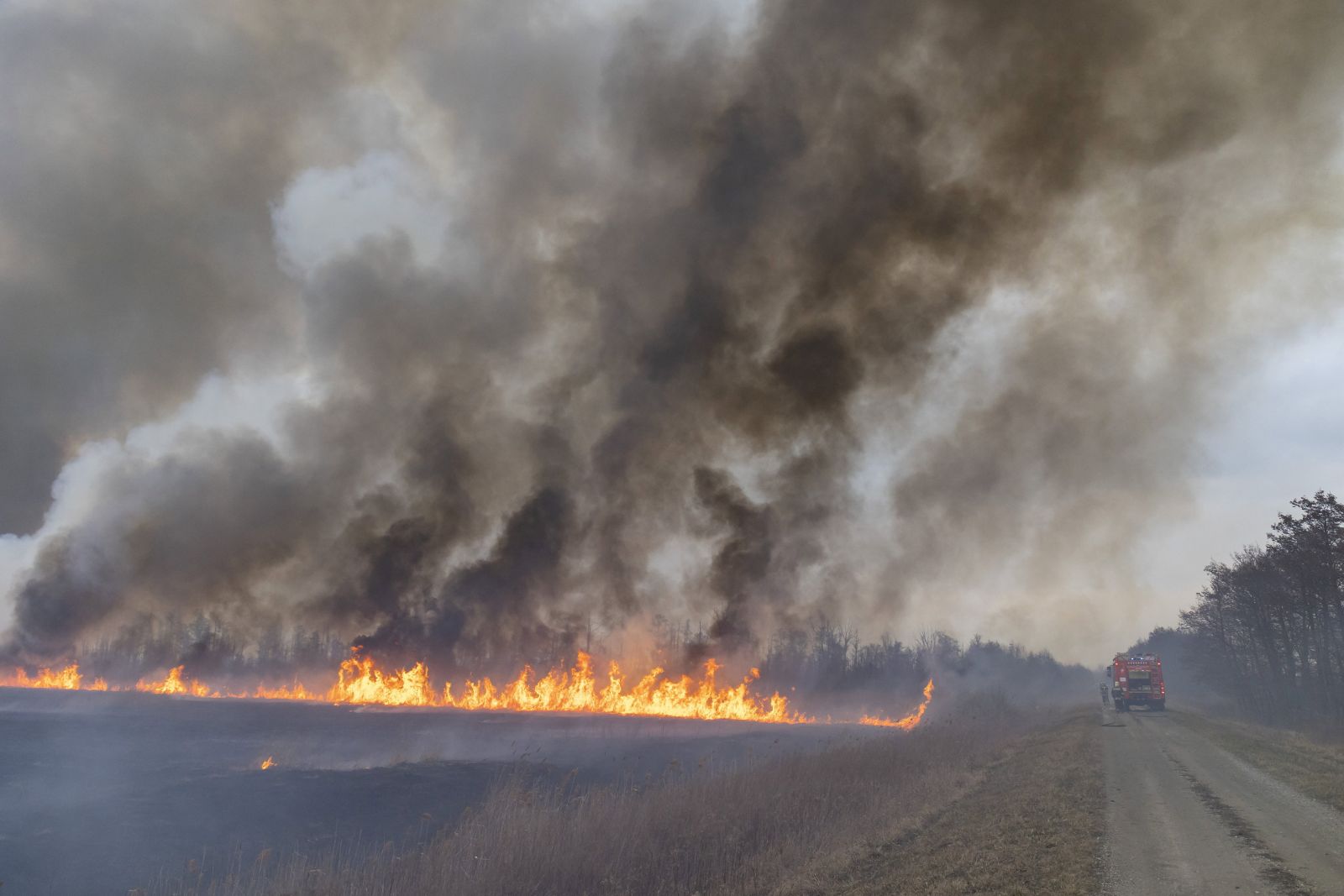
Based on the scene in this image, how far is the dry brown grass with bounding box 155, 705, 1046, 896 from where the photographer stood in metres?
13.9

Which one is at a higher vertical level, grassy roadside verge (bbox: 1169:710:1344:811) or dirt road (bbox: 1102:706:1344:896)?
dirt road (bbox: 1102:706:1344:896)

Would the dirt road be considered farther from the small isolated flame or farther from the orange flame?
the orange flame

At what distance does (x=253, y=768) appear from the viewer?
2950 cm

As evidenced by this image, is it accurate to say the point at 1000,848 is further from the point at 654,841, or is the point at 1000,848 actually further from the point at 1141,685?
the point at 1141,685

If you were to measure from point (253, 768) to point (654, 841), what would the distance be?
2152 cm

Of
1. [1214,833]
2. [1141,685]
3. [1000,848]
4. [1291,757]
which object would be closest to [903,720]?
[1141,685]

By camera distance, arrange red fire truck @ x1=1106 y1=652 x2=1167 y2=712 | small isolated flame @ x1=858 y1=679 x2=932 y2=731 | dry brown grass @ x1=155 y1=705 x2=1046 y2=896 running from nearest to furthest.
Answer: dry brown grass @ x1=155 y1=705 x2=1046 y2=896 → small isolated flame @ x1=858 y1=679 x2=932 y2=731 → red fire truck @ x1=1106 y1=652 x2=1167 y2=712

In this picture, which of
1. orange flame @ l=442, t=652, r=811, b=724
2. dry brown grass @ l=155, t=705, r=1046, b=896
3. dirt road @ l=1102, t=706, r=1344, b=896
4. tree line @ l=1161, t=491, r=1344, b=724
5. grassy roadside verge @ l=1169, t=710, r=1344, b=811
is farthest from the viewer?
orange flame @ l=442, t=652, r=811, b=724

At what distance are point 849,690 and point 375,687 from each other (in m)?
45.0

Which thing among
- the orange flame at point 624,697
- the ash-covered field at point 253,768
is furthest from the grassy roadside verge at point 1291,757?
the orange flame at point 624,697

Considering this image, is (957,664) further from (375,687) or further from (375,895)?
(375,895)

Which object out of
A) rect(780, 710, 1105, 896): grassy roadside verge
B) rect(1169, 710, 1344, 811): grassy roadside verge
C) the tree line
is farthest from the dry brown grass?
the tree line

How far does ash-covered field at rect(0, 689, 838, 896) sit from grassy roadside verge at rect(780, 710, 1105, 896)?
961 centimetres

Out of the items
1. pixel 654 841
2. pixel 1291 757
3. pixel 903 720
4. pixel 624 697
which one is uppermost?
pixel 624 697
